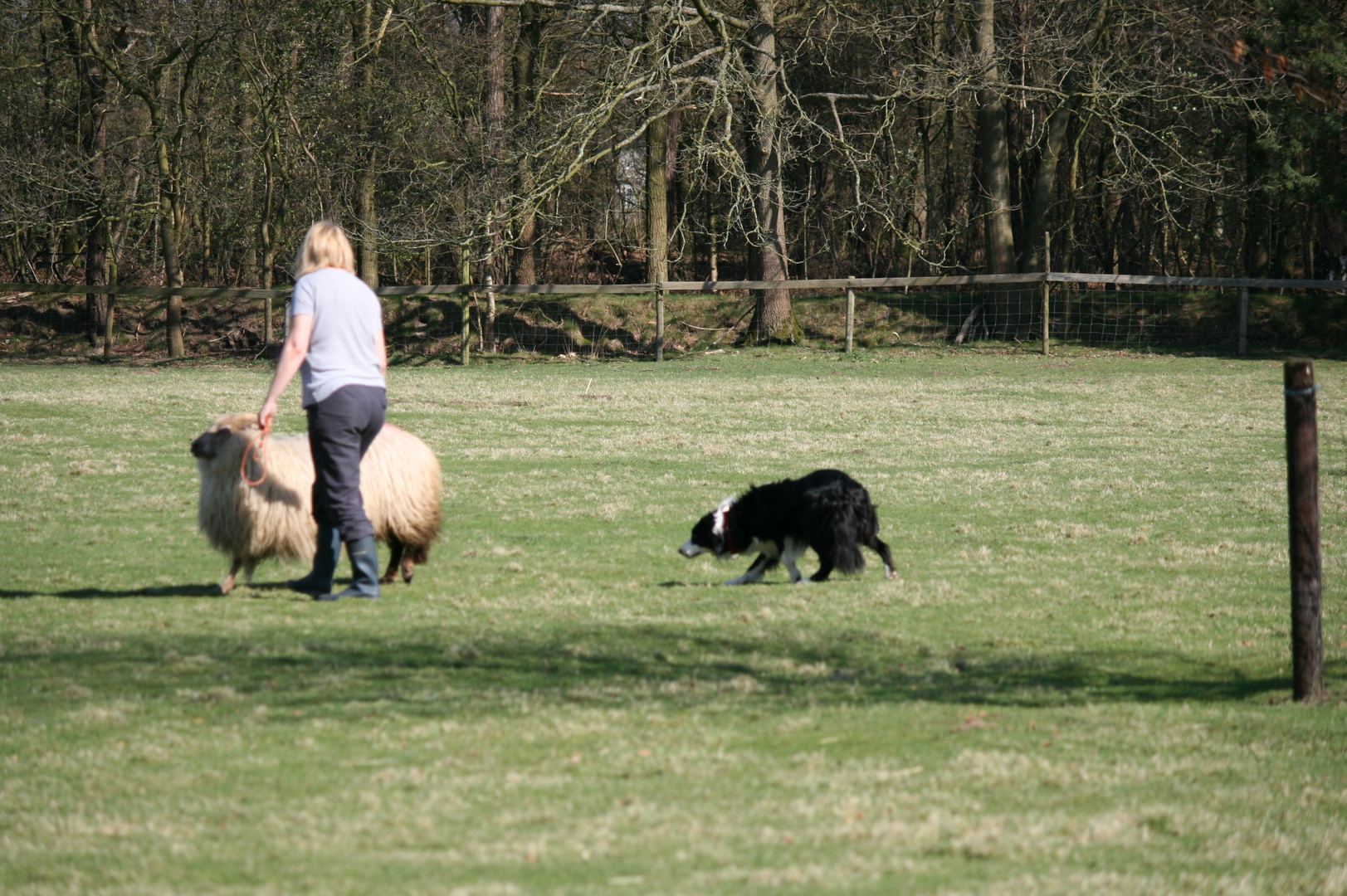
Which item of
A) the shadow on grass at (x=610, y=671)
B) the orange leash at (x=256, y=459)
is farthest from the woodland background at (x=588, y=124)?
the shadow on grass at (x=610, y=671)

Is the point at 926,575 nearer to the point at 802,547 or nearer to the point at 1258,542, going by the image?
the point at 802,547

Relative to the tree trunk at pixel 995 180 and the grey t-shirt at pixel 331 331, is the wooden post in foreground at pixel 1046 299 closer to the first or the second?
the tree trunk at pixel 995 180

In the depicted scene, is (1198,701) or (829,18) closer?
(1198,701)

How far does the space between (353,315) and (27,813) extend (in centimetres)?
403

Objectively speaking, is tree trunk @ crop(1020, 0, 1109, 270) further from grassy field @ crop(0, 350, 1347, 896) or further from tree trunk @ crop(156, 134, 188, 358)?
tree trunk @ crop(156, 134, 188, 358)

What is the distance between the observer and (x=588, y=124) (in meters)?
26.9

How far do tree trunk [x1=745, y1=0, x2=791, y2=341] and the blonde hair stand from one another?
2121cm

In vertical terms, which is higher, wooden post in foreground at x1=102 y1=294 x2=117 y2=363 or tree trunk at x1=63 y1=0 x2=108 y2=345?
tree trunk at x1=63 y1=0 x2=108 y2=345

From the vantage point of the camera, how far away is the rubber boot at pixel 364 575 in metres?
8.05

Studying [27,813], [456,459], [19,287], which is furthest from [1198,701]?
[19,287]

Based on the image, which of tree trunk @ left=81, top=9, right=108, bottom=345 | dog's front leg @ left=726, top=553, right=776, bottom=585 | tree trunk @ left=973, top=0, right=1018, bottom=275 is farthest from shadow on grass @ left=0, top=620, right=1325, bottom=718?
tree trunk @ left=81, top=9, right=108, bottom=345

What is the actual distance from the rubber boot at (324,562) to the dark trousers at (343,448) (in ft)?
0.47

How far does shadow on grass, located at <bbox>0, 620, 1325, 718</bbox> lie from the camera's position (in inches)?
230

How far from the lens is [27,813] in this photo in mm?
4195
